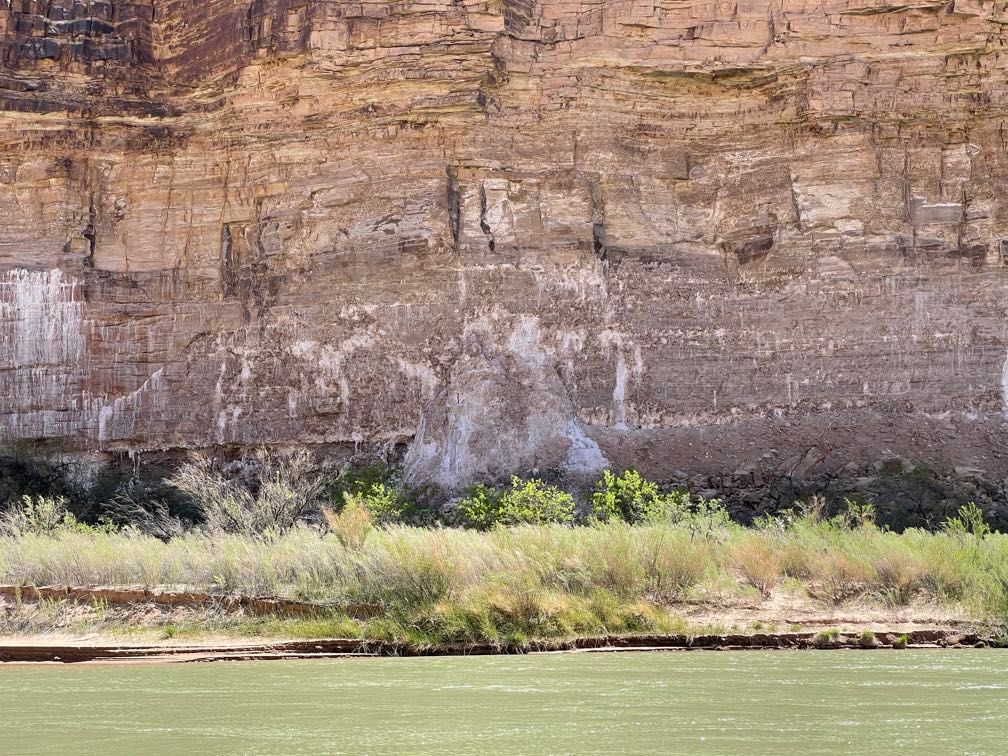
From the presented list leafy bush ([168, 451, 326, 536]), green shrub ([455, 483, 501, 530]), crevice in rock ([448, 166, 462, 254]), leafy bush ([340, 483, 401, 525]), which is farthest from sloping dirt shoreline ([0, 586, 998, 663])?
crevice in rock ([448, 166, 462, 254])

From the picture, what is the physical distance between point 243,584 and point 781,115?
587 inches

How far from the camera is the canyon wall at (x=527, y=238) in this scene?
24828mm

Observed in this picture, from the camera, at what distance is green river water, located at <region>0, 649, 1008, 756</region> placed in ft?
28.3

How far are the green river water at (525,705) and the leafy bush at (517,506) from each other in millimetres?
7217

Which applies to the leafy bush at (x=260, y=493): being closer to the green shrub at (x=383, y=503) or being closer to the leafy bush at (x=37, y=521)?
the green shrub at (x=383, y=503)

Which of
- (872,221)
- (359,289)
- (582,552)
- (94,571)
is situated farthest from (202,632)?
(872,221)

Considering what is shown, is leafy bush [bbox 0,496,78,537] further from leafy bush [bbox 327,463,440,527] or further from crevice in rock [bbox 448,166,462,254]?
crevice in rock [bbox 448,166,462,254]

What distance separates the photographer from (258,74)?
27812 millimetres

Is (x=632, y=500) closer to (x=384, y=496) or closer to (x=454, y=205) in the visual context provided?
(x=384, y=496)

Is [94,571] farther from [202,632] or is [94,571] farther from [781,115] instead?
[781,115]

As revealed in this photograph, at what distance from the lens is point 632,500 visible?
21.8 m

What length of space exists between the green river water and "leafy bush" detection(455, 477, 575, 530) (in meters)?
7.22

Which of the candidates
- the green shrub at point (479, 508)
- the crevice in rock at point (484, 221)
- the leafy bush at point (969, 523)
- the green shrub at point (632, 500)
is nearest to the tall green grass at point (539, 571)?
the leafy bush at point (969, 523)

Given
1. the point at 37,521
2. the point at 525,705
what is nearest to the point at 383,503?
the point at 37,521
